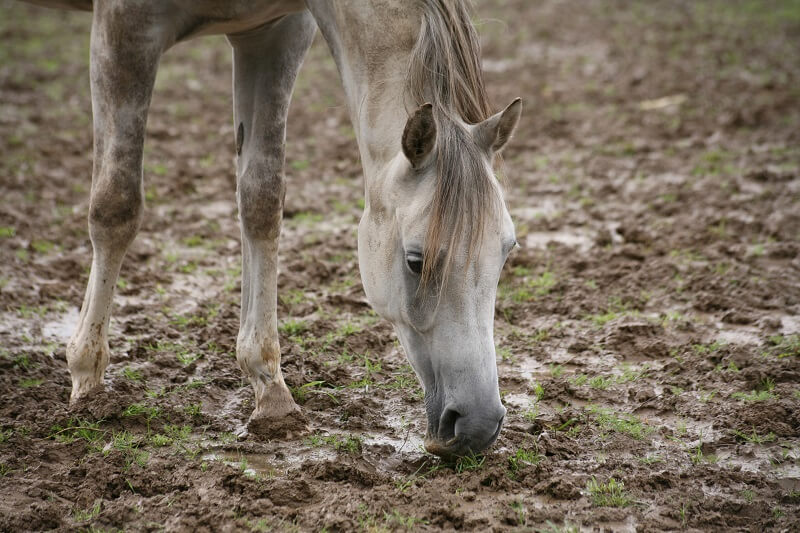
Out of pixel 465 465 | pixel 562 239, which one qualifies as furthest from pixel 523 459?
pixel 562 239

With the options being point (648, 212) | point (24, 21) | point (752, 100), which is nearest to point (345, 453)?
point (648, 212)

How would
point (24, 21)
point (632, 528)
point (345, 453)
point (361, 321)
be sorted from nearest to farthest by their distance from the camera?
1. point (632, 528)
2. point (345, 453)
3. point (361, 321)
4. point (24, 21)

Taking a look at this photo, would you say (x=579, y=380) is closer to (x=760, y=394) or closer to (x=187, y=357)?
(x=760, y=394)

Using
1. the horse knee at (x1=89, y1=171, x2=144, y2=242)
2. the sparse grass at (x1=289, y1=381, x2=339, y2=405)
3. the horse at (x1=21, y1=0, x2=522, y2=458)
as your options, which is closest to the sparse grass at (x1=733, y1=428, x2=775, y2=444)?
the horse at (x1=21, y1=0, x2=522, y2=458)

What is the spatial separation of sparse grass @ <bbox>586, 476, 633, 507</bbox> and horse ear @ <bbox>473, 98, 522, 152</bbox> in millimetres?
1204

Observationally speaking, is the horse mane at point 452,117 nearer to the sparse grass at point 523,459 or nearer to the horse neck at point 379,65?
the horse neck at point 379,65

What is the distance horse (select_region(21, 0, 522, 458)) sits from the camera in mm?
2680

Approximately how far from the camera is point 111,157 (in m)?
→ 3.44

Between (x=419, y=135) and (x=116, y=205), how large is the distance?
58.1 inches

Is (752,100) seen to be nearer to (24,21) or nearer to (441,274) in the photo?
(441,274)

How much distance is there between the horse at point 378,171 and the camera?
268cm

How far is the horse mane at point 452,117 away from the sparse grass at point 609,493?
918mm

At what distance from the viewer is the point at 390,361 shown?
13.2 feet

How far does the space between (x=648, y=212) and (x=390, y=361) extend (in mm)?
2694
